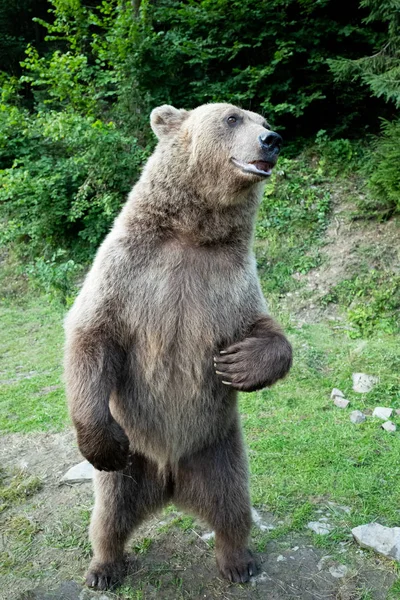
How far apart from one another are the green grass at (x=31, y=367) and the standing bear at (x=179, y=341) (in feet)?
8.05

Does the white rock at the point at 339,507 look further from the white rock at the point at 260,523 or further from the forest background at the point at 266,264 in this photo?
the white rock at the point at 260,523

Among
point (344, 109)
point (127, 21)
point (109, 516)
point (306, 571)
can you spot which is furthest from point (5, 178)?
point (306, 571)

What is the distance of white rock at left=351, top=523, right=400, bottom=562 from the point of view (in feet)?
11.3

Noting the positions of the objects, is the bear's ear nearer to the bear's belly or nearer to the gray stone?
the bear's belly

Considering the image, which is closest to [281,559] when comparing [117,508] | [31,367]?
[117,508]

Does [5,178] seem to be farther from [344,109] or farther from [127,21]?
[344,109]

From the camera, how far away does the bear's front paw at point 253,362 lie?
288cm

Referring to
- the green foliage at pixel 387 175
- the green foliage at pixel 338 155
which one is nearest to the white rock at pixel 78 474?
the green foliage at pixel 387 175

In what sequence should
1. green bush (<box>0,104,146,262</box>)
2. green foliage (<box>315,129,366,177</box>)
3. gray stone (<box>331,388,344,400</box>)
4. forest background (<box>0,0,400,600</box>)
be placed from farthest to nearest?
green bush (<box>0,104,146,262</box>)
green foliage (<box>315,129,366,177</box>)
gray stone (<box>331,388,344,400</box>)
forest background (<box>0,0,400,600</box>)

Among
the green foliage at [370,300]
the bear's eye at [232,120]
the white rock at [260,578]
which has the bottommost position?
the white rock at [260,578]

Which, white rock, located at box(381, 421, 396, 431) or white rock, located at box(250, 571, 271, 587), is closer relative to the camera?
white rock, located at box(250, 571, 271, 587)

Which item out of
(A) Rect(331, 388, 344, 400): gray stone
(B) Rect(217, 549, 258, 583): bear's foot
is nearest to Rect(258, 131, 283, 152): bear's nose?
(B) Rect(217, 549, 258, 583): bear's foot

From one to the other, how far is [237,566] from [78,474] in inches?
64.2

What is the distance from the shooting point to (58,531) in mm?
3871
